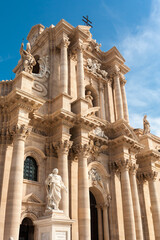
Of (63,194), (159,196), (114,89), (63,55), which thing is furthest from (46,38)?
(159,196)

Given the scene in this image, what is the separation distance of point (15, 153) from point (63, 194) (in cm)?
386

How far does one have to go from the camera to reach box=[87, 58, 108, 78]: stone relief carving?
85.6 feet

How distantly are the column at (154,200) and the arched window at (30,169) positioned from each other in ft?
40.4

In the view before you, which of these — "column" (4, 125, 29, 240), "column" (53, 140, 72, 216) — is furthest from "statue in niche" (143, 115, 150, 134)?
"column" (4, 125, 29, 240)

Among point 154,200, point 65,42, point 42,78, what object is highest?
point 65,42

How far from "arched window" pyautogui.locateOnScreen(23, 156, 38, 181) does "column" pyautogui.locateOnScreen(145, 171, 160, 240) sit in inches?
485

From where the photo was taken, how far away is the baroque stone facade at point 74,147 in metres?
16.2

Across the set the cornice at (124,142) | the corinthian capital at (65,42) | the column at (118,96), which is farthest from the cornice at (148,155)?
the corinthian capital at (65,42)

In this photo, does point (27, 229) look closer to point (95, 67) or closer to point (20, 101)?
point (20, 101)

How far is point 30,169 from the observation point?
17609mm

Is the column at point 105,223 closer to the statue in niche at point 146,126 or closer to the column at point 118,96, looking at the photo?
the column at point 118,96

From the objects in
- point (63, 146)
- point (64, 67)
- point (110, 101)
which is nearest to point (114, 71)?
point (110, 101)

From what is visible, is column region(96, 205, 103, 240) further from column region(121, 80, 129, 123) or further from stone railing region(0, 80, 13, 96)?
stone railing region(0, 80, 13, 96)

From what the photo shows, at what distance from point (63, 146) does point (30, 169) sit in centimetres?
258
